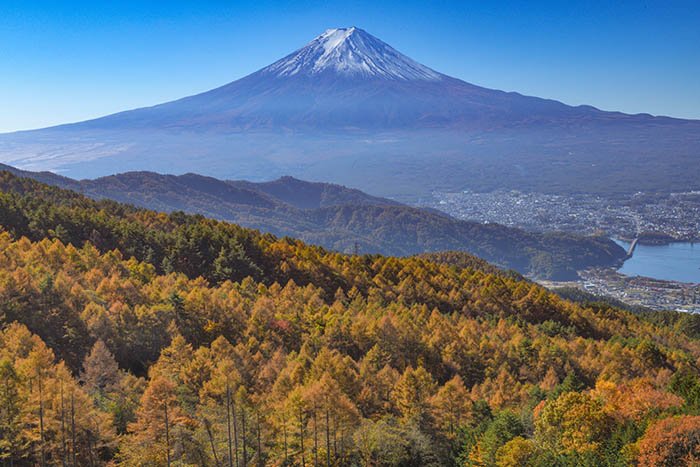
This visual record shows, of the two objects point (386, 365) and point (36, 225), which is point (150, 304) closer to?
point (386, 365)

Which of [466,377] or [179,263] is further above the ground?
[179,263]

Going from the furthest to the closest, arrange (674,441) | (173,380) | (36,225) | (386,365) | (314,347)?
(36,225)
(314,347)
(386,365)
(173,380)
(674,441)

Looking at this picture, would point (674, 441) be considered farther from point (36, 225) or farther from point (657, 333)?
point (36, 225)

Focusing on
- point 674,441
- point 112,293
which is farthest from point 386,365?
point 112,293

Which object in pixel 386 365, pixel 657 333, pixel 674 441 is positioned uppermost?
pixel 674 441

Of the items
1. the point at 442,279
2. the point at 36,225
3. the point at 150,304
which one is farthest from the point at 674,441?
the point at 36,225

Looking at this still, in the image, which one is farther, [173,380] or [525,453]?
[173,380]

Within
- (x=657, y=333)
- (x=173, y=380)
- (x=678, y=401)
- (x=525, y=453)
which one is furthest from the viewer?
(x=657, y=333)
